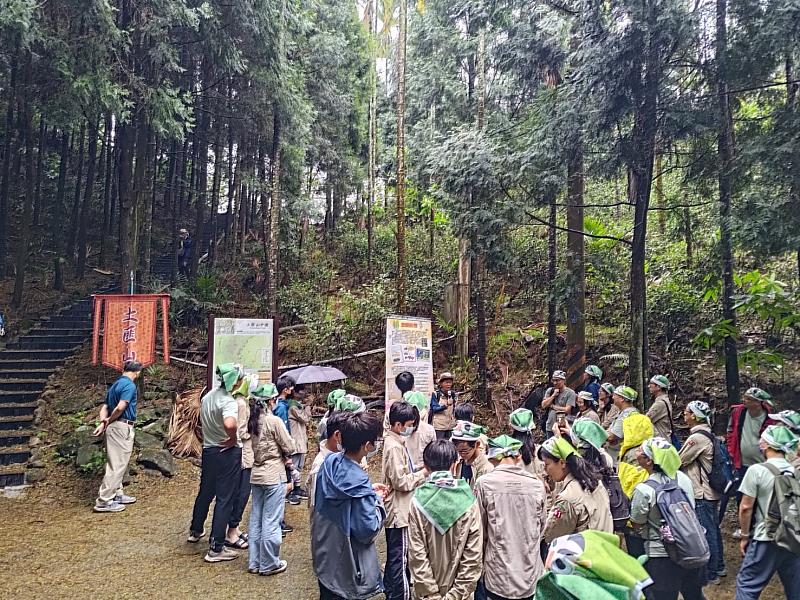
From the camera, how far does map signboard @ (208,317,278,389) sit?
787cm

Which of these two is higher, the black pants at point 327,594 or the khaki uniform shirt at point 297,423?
the khaki uniform shirt at point 297,423

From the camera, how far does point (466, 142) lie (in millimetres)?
9055

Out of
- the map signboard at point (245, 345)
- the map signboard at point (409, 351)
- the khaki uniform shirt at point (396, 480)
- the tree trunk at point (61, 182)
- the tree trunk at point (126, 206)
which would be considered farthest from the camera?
the tree trunk at point (61, 182)

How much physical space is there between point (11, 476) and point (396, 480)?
691 centimetres

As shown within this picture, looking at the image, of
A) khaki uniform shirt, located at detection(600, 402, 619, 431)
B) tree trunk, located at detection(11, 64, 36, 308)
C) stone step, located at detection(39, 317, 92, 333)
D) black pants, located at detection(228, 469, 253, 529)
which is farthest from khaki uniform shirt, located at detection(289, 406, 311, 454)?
tree trunk, located at detection(11, 64, 36, 308)

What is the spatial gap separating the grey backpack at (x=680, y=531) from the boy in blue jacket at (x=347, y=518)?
5.61 feet

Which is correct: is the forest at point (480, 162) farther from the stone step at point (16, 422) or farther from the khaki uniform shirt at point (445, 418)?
the stone step at point (16, 422)

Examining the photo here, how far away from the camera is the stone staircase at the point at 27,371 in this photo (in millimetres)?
8086

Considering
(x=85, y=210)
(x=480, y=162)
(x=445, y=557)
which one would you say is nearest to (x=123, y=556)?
Result: (x=445, y=557)

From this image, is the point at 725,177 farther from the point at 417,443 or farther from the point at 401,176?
the point at 401,176

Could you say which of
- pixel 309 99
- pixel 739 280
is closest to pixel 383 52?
pixel 309 99

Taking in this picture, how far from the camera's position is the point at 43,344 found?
1155 cm

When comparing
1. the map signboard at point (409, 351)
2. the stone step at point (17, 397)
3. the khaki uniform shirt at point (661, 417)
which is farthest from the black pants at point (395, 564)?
the stone step at point (17, 397)

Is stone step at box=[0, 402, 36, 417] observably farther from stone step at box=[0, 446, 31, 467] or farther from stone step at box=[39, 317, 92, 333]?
stone step at box=[39, 317, 92, 333]
